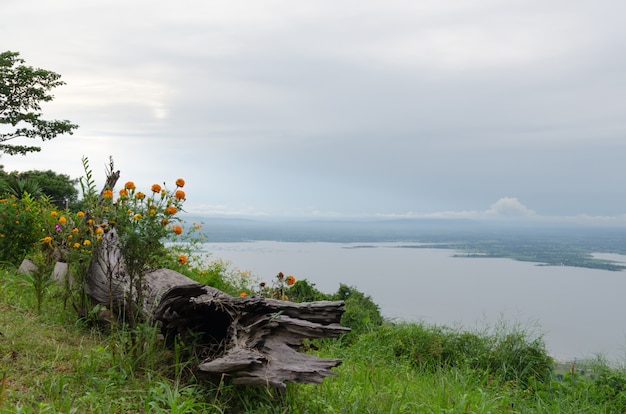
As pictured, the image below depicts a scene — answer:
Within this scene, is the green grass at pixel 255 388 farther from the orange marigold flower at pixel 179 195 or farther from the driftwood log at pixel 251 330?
the orange marigold flower at pixel 179 195

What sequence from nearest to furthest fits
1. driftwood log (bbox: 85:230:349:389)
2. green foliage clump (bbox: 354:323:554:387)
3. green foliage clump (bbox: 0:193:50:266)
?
driftwood log (bbox: 85:230:349:389)
green foliage clump (bbox: 354:323:554:387)
green foliage clump (bbox: 0:193:50:266)

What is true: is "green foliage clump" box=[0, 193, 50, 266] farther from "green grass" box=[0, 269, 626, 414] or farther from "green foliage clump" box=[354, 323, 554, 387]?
"green foliage clump" box=[354, 323, 554, 387]

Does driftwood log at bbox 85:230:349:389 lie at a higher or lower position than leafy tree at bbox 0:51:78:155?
lower

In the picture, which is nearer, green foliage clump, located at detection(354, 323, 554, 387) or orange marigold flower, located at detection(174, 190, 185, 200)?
orange marigold flower, located at detection(174, 190, 185, 200)

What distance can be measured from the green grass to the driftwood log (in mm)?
223

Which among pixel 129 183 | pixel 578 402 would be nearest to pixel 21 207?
pixel 129 183

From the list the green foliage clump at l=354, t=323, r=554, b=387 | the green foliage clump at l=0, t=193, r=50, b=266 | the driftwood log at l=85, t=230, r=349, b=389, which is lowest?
the green foliage clump at l=354, t=323, r=554, b=387

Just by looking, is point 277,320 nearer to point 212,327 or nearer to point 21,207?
point 212,327

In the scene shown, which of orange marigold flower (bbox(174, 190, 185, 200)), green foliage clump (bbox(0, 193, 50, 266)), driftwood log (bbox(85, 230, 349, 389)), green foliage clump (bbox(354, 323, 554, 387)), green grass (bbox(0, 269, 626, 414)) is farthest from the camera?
green foliage clump (bbox(0, 193, 50, 266))

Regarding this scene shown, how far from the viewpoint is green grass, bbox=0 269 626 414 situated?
12.8ft

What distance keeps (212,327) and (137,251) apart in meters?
0.93

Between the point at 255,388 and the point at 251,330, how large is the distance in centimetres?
44

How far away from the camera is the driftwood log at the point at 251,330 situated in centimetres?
371

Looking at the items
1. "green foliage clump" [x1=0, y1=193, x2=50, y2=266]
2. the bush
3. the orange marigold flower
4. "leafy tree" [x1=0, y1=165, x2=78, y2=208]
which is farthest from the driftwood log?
"leafy tree" [x1=0, y1=165, x2=78, y2=208]
